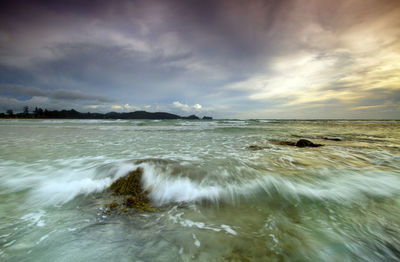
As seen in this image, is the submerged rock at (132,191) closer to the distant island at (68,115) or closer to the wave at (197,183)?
the wave at (197,183)

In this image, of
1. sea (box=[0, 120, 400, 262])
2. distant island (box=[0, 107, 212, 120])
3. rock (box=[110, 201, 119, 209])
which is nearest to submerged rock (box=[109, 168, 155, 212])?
rock (box=[110, 201, 119, 209])

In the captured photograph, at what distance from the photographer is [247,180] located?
3480 mm

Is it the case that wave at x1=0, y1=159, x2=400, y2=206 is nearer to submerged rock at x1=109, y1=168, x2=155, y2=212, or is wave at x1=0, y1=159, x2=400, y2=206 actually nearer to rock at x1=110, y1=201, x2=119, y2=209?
submerged rock at x1=109, y1=168, x2=155, y2=212

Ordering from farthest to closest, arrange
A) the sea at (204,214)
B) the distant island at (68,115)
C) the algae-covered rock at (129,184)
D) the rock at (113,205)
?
the distant island at (68,115) → the algae-covered rock at (129,184) → the rock at (113,205) → the sea at (204,214)

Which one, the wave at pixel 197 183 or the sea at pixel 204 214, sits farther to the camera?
the wave at pixel 197 183

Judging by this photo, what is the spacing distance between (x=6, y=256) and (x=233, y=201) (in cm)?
271

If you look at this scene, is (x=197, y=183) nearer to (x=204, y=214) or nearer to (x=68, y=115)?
(x=204, y=214)

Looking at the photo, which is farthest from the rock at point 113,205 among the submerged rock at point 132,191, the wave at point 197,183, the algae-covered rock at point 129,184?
the wave at point 197,183

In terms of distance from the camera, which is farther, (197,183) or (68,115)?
(68,115)

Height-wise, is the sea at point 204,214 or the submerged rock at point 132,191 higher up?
the submerged rock at point 132,191

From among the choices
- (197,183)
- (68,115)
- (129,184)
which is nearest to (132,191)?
(129,184)

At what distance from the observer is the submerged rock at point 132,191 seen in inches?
94.4

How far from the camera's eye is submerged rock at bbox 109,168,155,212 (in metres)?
2.40

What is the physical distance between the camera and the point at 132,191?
283 centimetres
